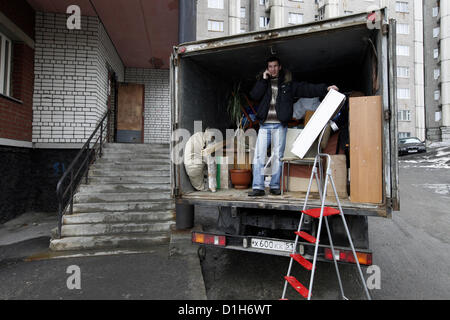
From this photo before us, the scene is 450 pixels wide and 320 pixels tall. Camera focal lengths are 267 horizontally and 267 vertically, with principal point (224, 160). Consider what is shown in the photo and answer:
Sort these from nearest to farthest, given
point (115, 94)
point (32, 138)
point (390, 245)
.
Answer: point (390, 245), point (32, 138), point (115, 94)

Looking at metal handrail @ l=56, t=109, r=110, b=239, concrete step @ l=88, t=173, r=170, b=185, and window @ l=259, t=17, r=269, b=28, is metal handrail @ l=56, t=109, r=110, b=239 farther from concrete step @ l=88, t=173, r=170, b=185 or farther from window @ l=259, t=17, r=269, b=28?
window @ l=259, t=17, r=269, b=28

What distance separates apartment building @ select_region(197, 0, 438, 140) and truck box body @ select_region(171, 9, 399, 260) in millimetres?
27781

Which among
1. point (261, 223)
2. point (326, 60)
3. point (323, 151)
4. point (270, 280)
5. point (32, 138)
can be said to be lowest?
point (270, 280)

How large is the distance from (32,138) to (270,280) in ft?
21.1

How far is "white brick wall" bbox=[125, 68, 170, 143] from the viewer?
10.1 meters

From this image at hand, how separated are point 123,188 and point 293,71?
4.04 metres

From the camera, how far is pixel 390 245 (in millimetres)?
4629

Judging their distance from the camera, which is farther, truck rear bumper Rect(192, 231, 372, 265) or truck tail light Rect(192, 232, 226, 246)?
truck tail light Rect(192, 232, 226, 246)

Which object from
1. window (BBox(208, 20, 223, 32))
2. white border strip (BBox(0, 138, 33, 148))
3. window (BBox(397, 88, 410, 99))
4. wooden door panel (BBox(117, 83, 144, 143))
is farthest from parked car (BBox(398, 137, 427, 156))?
white border strip (BBox(0, 138, 33, 148))

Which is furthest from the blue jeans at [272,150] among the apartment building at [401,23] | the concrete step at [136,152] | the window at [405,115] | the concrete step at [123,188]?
the window at [405,115]

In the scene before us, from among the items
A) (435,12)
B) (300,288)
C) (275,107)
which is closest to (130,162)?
(275,107)

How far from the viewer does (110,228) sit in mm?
4660
